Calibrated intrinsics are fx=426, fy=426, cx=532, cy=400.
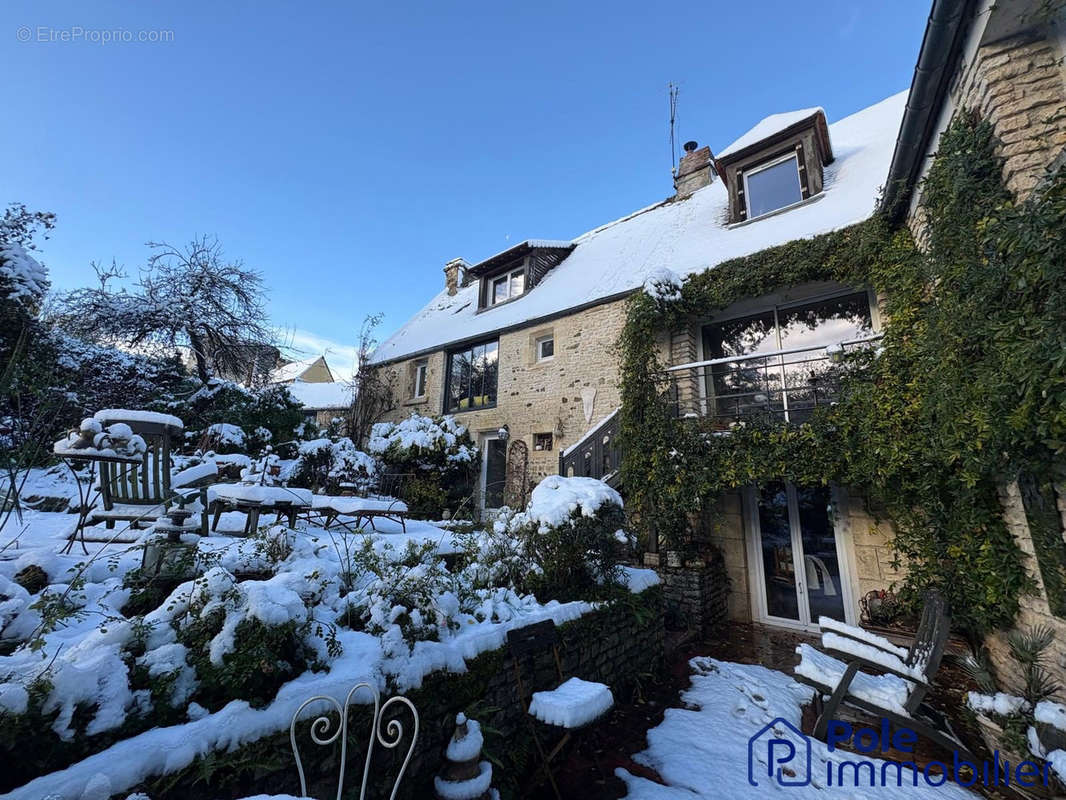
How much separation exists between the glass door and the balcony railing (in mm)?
4745

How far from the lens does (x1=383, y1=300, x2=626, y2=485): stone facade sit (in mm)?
8555

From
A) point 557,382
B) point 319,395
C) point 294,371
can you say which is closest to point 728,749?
point 557,382

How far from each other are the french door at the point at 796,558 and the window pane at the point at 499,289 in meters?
8.41

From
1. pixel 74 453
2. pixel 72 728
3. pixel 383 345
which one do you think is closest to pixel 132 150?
pixel 74 453

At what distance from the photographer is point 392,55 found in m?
8.51

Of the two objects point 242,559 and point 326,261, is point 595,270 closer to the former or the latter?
point 326,261

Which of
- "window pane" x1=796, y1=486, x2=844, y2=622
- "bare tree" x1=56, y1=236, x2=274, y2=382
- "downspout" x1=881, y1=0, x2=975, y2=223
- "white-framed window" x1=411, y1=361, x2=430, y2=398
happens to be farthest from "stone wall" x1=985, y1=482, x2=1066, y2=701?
"bare tree" x1=56, y1=236, x2=274, y2=382

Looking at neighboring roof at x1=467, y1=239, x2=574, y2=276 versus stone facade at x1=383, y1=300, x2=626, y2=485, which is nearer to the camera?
stone facade at x1=383, y1=300, x2=626, y2=485

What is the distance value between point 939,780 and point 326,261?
15.1m

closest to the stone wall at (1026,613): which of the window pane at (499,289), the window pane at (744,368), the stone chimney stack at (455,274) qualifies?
the window pane at (744,368)

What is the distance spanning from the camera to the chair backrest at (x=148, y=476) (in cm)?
342

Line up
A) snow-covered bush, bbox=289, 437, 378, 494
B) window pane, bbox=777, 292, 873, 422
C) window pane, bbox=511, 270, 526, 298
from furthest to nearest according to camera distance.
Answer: window pane, bbox=511, 270, 526, 298
snow-covered bush, bbox=289, 437, 378, 494
window pane, bbox=777, 292, 873, 422

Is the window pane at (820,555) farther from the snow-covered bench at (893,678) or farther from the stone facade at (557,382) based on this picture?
the stone facade at (557,382)

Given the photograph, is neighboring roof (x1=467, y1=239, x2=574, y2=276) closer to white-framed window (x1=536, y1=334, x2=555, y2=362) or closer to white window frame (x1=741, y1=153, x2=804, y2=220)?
white-framed window (x1=536, y1=334, x2=555, y2=362)
